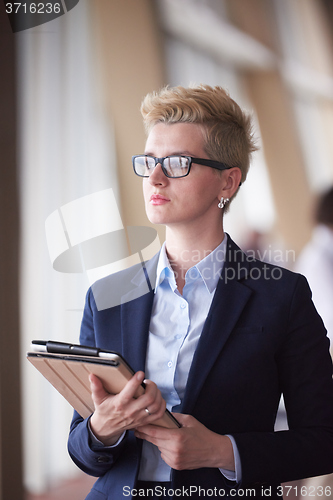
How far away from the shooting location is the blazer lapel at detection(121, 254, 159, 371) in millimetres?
1039

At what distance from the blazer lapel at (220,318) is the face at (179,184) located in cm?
15

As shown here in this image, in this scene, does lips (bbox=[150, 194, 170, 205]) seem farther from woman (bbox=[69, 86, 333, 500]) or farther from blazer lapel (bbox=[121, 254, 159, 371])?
blazer lapel (bbox=[121, 254, 159, 371])

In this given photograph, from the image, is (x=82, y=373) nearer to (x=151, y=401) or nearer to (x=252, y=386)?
(x=151, y=401)

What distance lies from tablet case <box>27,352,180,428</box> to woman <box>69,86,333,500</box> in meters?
0.04

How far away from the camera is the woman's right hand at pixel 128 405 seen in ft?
2.61

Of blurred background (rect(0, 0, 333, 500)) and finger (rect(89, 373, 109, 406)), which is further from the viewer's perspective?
blurred background (rect(0, 0, 333, 500))

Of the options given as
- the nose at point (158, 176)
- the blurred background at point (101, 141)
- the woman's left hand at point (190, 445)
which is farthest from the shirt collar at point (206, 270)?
the blurred background at point (101, 141)

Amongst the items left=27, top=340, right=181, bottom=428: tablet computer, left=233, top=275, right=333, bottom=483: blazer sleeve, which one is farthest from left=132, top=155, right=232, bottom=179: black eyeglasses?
left=27, top=340, right=181, bottom=428: tablet computer

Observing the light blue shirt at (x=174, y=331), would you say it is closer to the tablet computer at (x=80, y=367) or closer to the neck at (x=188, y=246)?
the neck at (x=188, y=246)

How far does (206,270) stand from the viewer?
1.11 m

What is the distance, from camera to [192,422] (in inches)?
35.6

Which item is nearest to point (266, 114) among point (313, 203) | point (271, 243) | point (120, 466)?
point (313, 203)

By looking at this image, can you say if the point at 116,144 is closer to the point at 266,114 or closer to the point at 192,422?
the point at 266,114

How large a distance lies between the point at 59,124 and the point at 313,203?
1.03 meters
